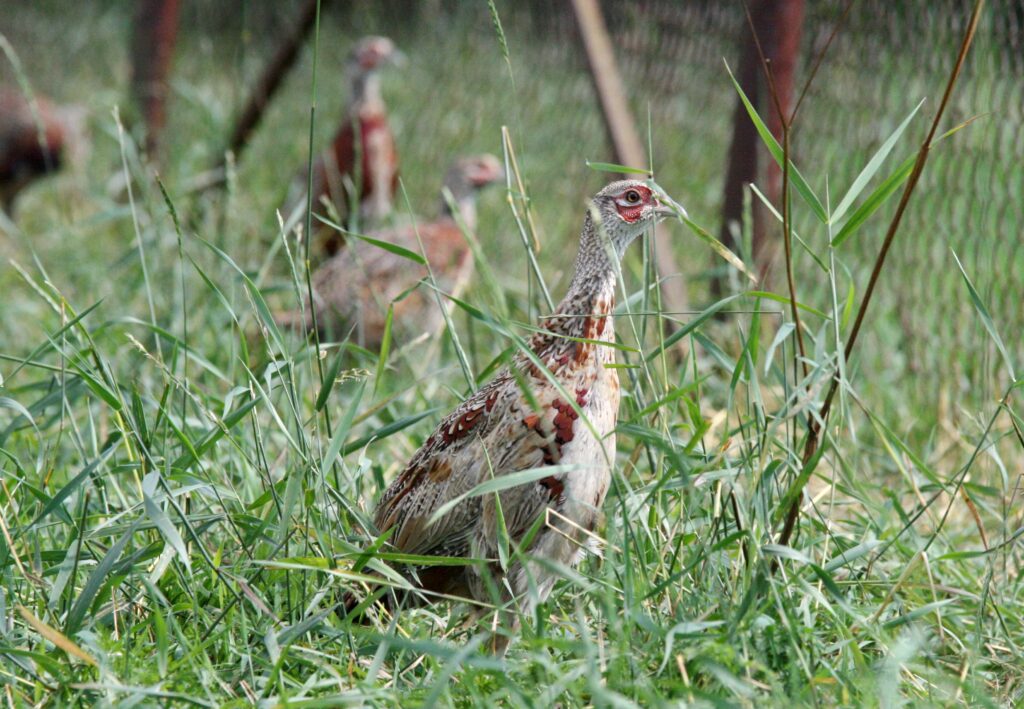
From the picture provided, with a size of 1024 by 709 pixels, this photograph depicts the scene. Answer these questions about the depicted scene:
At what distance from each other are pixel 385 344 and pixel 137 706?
87 cm

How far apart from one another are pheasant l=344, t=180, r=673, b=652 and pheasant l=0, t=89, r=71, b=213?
548 cm

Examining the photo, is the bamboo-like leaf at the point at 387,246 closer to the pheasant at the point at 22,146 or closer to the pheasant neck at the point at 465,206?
the pheasant neck at the point at 465,206

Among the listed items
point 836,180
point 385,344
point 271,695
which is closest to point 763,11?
point 836,180

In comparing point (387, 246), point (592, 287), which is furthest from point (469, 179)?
point (387, 246)

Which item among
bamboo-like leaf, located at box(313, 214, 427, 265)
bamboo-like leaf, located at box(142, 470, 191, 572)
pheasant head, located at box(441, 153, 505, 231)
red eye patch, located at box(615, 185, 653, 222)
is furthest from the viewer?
pheasant head, located at box(441, 153, 505, 231)

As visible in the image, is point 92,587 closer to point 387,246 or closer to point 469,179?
point 387,246

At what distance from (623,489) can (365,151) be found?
4.11 meters

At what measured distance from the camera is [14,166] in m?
7.44

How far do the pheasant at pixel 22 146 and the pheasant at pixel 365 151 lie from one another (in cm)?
200

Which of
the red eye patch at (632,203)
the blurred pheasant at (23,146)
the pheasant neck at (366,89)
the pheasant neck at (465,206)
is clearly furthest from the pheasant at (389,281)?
the blurred pheasant at (23,146)

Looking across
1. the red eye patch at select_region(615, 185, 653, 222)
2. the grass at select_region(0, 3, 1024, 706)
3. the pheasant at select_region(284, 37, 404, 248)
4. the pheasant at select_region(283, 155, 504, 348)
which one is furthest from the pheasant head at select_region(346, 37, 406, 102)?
the red eye patch at select_region(615, 185, 653, 222)

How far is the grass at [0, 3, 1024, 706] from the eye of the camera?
2150mm

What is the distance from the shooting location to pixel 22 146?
296 inches

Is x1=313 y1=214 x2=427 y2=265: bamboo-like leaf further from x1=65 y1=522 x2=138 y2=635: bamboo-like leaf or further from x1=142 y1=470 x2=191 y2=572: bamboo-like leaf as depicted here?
x1=65 y1=522 x2=138 y2=635: bamboo-like leaf
